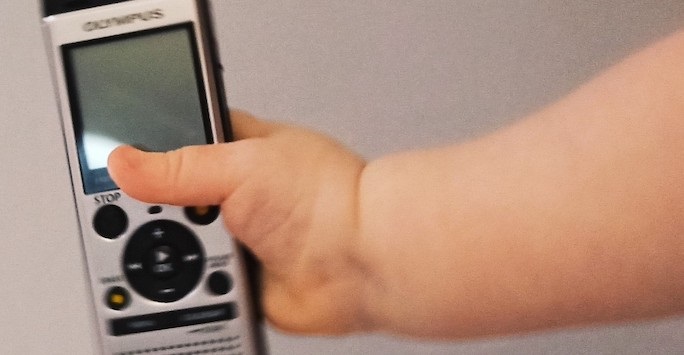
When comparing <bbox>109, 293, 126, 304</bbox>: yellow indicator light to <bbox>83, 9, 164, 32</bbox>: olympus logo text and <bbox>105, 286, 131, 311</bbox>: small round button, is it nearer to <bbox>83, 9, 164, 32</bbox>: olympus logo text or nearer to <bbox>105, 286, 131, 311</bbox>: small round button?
<bbox>105, 286, 131, 311</bbox>: small round button

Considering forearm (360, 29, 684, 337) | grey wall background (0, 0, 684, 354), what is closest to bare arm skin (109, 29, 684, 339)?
forearm (360, 29, 684, 337)

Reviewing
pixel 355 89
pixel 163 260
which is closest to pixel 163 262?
pixel 163 260

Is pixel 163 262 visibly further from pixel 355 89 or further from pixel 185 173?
pixel 355 89

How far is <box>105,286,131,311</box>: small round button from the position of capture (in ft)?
1.11

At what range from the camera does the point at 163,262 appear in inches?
13.4

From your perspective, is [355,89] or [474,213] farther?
[355,89]

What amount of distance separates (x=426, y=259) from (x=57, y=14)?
0.20 m

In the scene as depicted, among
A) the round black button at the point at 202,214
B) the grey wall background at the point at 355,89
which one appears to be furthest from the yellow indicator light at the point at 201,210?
the grey wall background at the point at 355,89

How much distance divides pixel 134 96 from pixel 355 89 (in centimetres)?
23

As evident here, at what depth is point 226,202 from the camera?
326 millimetres

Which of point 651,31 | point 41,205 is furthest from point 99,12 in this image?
point 651,31

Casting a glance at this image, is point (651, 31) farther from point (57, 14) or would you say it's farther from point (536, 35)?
point (57, 14)

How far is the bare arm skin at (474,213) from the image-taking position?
262 mm

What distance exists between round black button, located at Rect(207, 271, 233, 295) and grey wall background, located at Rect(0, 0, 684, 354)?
22cm
